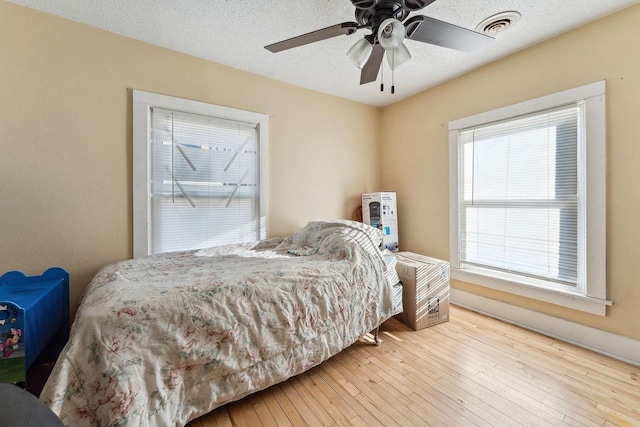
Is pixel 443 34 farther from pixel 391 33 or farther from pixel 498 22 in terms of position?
pixel 498 22

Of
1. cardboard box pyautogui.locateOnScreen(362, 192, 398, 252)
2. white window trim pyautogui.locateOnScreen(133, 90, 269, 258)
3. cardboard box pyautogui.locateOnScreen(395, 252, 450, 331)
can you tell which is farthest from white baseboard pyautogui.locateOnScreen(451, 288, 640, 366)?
white window trim pyautogui.locateOnScreen(133, 90, 269, 258)

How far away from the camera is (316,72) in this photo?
2.67m

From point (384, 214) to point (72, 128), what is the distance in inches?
121

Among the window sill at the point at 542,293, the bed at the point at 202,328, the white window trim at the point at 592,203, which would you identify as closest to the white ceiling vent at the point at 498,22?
the white window trim at the point at 592,203

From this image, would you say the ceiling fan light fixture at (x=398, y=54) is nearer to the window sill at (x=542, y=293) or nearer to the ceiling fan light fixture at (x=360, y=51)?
the ceiling fan light fixture at (x=360, y=51)

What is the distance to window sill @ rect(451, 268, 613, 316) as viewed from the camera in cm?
196

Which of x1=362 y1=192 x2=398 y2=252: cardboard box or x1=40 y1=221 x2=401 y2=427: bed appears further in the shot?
x1=362 y1=192 x2=398 y2=252: cardboard box

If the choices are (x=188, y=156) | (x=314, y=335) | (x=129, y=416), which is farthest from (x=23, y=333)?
(x=188, y=156)

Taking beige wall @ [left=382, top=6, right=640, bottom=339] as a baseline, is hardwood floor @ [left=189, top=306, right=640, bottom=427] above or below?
below

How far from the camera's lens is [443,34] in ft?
5.26

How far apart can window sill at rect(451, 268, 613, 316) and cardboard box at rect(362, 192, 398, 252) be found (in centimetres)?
83

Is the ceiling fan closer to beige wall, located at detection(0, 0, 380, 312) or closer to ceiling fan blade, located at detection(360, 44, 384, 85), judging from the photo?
ceiling fan blade, located at detection(360, 44, 384, 85)

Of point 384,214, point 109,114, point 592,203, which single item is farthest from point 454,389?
point 109,114

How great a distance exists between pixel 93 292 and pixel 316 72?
2575 mm
